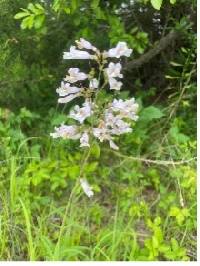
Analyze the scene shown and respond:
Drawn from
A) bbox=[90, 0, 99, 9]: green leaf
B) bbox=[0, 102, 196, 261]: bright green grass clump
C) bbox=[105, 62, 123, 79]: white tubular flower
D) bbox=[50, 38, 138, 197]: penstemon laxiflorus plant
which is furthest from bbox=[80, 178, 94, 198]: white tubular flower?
bbox=[90, 0, 99, 9]: green leaf

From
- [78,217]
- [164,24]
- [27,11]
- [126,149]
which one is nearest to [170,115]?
[126,149]

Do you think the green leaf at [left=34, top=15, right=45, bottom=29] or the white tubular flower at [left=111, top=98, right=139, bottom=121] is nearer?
the white tubular flower at [left=111, top=98, right=139, bottom=121]

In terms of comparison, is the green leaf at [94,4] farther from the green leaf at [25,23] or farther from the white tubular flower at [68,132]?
the white tubular flower at [68,132]

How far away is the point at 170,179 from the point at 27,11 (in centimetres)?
104

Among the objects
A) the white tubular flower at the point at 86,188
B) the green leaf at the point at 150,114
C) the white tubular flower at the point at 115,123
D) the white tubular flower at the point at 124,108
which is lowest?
the white tubular flower at the point at 86,188

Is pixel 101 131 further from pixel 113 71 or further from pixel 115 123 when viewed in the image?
pixel 113 71

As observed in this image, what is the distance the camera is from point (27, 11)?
93.5 inches

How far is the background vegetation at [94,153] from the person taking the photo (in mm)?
2371

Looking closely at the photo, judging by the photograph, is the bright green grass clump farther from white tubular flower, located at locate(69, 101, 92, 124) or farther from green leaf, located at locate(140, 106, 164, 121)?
white tubular flower, located at locate(69, 101, 92, 124)

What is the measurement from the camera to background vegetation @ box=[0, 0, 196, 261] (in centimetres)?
237

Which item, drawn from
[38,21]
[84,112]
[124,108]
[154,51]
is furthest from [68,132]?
[154,51]

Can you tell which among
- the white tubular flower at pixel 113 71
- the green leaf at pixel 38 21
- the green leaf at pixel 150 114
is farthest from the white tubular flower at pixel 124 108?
the green leaf at pixel 150 114

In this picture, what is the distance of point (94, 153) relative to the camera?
→ 8.76 ft

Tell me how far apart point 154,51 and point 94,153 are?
2.41ft
